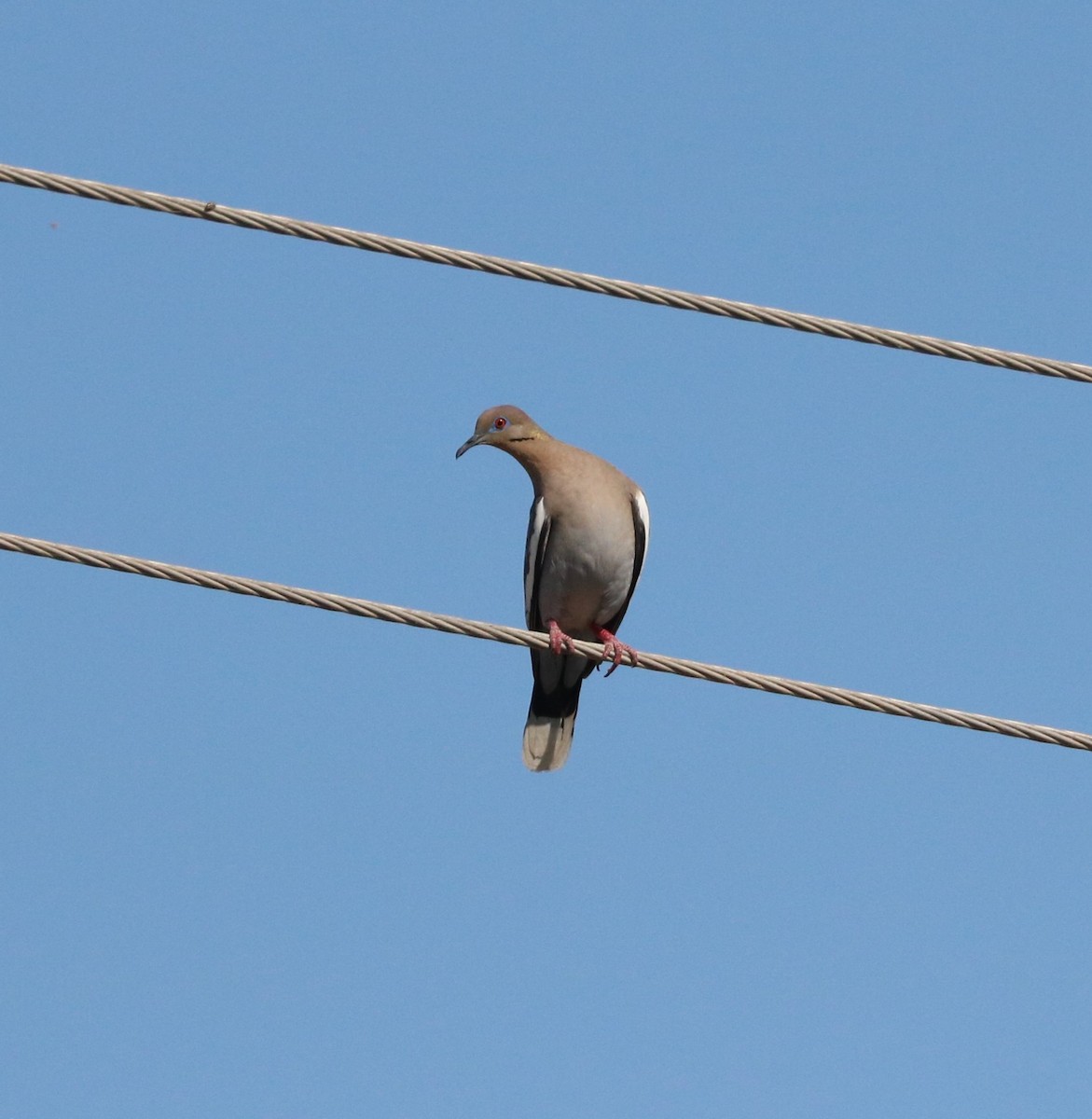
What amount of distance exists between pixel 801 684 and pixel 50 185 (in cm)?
229

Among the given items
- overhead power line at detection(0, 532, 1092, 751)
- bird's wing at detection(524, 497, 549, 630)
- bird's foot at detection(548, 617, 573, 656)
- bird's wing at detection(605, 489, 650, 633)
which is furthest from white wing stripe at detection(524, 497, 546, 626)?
overhead power line at detection(0, 532, 1092, 751)

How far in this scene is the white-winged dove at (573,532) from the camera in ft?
26.5

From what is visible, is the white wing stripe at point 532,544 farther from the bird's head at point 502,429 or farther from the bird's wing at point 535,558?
the bird's head at point 502,429

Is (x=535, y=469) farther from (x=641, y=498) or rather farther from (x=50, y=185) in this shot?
(x=50, y=185)

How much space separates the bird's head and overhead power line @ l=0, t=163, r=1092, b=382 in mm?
3324

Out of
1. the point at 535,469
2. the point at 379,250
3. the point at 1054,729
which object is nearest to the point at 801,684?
the point at 1054,729

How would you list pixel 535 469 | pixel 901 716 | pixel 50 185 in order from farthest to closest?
pixel 535 469
pixel 901 716
pixel 50 185

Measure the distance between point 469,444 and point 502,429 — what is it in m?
0.16

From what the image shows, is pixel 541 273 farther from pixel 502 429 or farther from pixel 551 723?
pixel 551 723

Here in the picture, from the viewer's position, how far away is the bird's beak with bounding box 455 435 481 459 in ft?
26.8

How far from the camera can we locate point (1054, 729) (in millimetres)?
5012

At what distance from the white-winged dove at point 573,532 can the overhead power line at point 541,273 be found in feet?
10.3

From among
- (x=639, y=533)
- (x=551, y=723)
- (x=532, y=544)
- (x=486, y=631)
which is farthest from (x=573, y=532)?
(x=486, y=631)

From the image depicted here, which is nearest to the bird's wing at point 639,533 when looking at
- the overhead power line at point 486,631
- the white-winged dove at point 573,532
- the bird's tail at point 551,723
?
the white-winged dove at point 573,532
